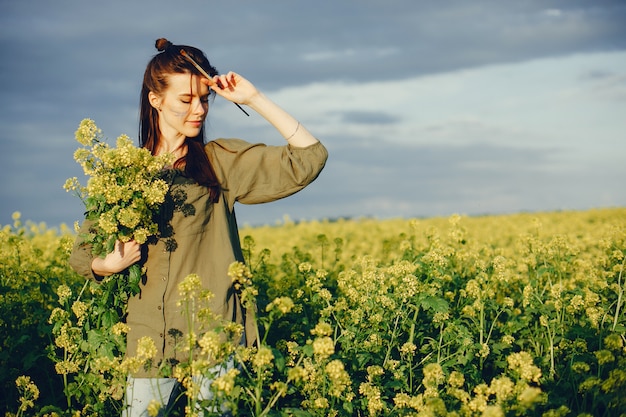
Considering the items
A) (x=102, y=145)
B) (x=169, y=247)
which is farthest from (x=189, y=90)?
(x=169, y=247)

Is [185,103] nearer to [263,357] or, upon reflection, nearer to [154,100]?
[154,100]

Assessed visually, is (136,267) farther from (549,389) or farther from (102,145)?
(549,389)

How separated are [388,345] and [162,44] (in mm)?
2712

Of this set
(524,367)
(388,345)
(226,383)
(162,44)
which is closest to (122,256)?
(226,383)

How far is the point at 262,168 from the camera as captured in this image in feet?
13.3

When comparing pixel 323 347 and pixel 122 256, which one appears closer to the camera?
pixel 323 347

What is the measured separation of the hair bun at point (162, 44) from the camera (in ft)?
13.5

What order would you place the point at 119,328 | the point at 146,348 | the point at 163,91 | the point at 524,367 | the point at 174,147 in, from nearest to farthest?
the point at 146,348, the point at 524,367, the point at 119,328, the point at 163,91, the point at 174,147

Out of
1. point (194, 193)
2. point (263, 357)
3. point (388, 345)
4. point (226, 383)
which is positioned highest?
point (194, 193)

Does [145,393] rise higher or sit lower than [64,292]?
lower

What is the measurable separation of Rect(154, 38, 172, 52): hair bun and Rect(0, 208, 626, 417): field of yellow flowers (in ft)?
5.13

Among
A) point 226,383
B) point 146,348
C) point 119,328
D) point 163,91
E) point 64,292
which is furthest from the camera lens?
point 64,292

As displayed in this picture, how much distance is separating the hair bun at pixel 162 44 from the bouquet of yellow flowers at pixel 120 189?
63 centimetres

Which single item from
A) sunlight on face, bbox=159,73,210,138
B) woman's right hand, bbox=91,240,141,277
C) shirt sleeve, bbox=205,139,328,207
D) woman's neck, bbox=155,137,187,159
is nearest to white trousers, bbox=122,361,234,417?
woman's right hand, bbox=91,240,141,277
